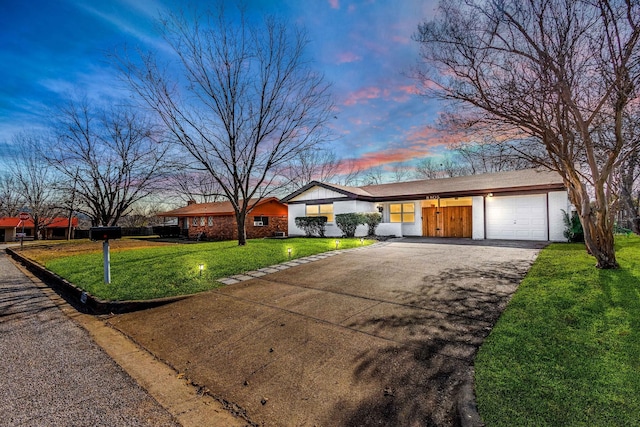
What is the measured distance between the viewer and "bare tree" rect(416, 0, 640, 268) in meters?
5.53

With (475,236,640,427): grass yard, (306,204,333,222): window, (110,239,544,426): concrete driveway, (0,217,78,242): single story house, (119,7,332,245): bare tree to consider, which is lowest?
(110,239,544,426): concrete driveway

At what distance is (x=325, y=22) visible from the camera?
9.58 metres

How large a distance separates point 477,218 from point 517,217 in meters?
1.73

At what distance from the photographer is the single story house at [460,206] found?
13273mm

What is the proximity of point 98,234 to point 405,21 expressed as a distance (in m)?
8.98

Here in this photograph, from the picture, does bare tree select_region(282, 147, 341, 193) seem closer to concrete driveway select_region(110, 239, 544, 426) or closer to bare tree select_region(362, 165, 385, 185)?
bare tree select_region(362, 165, 385, 185)

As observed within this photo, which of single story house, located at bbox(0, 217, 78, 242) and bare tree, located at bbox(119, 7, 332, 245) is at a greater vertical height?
bare tree, located at bbox(119, 7, 332, 245)

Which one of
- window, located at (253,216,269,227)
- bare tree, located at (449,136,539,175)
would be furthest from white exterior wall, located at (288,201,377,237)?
bare tree, located at (449,136,539,175)

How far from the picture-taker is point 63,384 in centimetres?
291

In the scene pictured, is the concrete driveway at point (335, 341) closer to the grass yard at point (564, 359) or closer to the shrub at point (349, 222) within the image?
the grass yard at point (564, 359)

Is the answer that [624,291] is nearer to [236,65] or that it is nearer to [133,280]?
[133,280]

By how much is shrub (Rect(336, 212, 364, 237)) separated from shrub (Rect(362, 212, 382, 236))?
0.33 m

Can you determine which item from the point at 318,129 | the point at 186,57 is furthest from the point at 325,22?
the point at 186,57

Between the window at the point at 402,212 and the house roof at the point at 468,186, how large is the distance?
654mm
